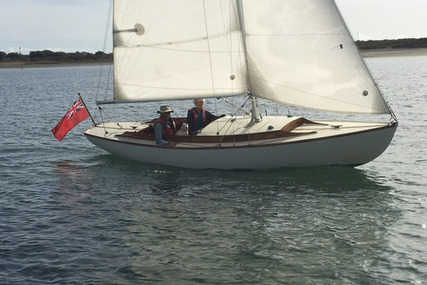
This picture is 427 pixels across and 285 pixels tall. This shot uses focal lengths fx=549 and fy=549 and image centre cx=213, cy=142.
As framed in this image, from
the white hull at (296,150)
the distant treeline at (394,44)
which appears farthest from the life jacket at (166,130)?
the distant treeline at (394,44)

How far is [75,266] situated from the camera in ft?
37.3

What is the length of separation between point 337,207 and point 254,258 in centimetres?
418

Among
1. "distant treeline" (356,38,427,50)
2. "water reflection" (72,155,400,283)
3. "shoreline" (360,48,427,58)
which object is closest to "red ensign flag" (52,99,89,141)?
"water reflection" (72,155,400,283)

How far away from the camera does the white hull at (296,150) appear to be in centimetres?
1691

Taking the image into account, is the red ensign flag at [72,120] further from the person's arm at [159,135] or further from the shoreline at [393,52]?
the shoreline at [393,52]

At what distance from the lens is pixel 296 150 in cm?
1728

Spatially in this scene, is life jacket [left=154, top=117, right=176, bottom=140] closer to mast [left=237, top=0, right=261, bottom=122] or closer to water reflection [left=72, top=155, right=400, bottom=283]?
water reflection [left=72, top=155, right=400, bottom=283]

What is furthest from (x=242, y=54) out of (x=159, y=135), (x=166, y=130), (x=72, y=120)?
(x=72, y=120)

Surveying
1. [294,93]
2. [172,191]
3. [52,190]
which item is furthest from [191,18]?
[52,190]

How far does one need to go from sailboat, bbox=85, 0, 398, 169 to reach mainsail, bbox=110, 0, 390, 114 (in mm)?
32

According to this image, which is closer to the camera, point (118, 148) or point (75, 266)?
point (75, 266)

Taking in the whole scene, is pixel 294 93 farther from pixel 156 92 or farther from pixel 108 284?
pixel 108 284

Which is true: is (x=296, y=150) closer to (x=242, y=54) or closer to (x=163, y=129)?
(x=242, y=54)

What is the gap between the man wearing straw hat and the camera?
18750mm
